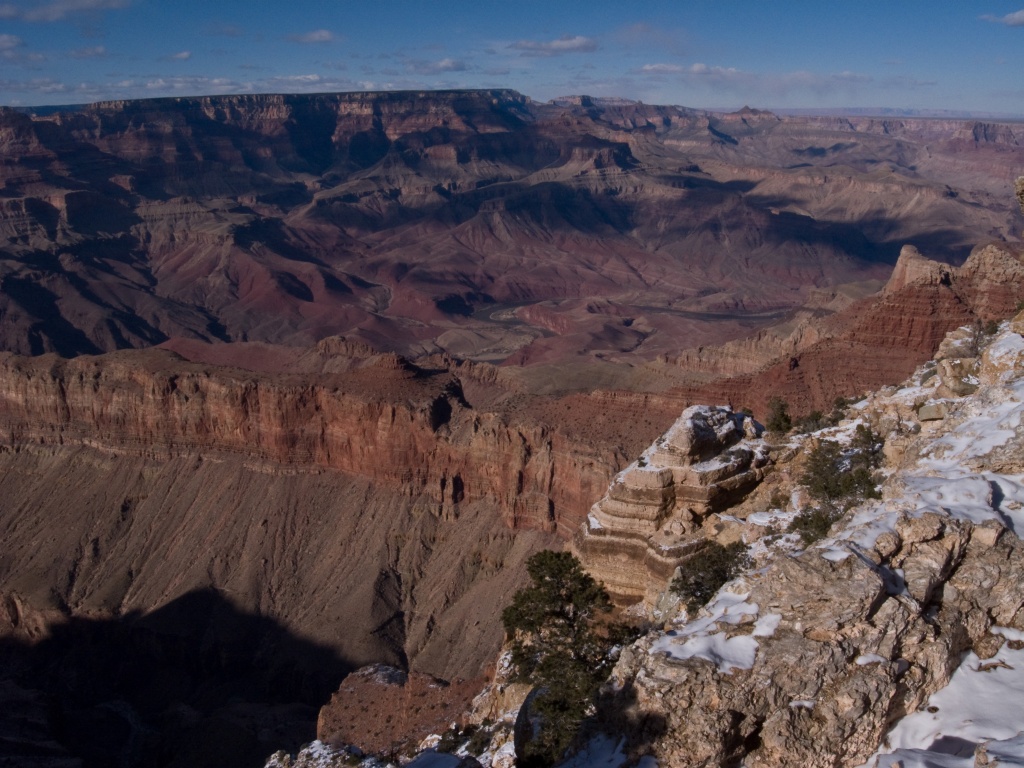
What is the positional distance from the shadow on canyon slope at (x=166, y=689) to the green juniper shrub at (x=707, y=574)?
26309 mm

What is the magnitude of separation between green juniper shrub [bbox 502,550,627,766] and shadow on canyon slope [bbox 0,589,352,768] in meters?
23.6

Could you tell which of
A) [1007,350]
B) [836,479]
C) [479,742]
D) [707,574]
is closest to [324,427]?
[479,742]

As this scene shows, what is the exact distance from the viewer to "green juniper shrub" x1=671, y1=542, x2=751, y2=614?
64.5ft

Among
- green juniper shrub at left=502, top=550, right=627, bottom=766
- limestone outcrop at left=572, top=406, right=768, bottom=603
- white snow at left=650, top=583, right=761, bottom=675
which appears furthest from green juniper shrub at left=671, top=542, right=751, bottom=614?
white snow at left=650, top=583, right=761, bottom=675

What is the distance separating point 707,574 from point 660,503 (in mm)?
5074

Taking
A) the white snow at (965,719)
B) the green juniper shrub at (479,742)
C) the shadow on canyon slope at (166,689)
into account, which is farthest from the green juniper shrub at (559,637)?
the shadow on canyon slope at (166,689)

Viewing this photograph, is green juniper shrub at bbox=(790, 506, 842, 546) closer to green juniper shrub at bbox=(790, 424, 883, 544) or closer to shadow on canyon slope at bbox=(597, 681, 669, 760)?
Answer: green juniper shrub at bbox=(790, 424, 883, 544)

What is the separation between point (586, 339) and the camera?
122m

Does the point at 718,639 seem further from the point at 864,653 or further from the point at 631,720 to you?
the point at 864,653

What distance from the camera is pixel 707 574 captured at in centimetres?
2014

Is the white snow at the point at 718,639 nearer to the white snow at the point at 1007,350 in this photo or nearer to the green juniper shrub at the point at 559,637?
the green juniper shrub at the point at 559,637

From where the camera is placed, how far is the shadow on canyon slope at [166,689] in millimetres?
41406

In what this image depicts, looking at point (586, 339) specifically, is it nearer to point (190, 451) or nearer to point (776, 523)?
point (190, 451)

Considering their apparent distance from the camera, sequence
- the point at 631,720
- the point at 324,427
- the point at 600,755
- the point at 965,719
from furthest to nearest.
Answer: the point at 324,427, the point at 600,755, the point at 631,720, the point at 965,719
